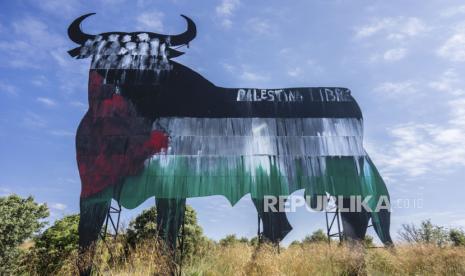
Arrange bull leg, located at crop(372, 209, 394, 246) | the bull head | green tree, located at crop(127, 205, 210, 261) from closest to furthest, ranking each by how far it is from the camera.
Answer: bull leg, located at crop(372, 209, 394, 246)
the bull head
green tree, located at crop(127, 205, 210, 261)

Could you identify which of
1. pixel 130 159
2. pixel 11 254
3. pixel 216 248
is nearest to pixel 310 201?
pixel 216 248

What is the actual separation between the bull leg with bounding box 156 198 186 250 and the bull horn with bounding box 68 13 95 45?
8400 mm

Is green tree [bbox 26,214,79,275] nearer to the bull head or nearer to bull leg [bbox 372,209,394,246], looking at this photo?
the bull head

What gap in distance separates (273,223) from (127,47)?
33.5 feet

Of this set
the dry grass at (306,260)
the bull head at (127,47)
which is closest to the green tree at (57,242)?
the dry grass at (306,260)

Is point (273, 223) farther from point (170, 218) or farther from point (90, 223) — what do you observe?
point (90, 223)

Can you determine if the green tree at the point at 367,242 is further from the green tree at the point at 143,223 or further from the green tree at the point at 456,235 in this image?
the green tree at the point at 143,223

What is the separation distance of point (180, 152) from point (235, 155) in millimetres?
2257

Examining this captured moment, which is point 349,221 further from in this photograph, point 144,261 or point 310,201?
point 144,261

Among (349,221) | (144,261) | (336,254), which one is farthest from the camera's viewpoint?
(349,221)

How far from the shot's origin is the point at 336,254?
11328mm

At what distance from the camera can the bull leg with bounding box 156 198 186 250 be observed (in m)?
11.8

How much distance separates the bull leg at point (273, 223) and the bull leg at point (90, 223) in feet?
19.0

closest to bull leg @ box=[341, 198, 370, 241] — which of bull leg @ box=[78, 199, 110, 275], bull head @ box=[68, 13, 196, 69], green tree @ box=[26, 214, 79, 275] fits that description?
bull leg @ box=[78, 199, 110, 275]
